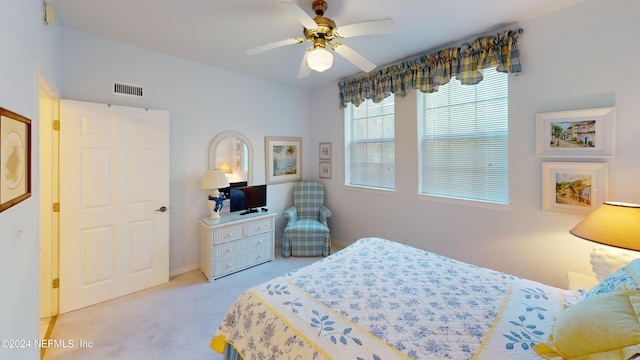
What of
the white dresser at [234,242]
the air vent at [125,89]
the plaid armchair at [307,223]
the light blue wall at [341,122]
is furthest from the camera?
the plaid armchair at [307,223]

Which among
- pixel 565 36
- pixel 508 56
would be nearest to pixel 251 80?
pixel 508 56

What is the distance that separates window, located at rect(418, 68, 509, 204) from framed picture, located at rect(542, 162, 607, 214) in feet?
1.15

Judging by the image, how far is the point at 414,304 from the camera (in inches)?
58.4

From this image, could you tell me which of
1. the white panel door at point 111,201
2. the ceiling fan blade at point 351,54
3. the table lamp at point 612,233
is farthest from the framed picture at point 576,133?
the white panel door at point 111,201

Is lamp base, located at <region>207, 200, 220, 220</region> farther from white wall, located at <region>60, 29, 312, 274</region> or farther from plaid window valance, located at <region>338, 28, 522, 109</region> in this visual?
plaid window valance, located at <region>338, 28, 522, 109</region>

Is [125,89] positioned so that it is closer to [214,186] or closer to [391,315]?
[214,186]

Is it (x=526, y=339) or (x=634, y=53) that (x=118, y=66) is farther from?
(x=634, y=53)

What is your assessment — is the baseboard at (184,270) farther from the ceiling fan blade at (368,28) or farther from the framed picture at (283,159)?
the ceiling fan blade at (368,28)

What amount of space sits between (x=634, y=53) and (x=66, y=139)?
15.0 ft

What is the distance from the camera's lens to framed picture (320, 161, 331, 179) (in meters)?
4.23

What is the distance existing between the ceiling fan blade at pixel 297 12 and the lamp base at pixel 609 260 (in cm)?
247

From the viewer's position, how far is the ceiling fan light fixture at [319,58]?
1.82m

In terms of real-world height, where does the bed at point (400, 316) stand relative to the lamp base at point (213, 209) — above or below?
below

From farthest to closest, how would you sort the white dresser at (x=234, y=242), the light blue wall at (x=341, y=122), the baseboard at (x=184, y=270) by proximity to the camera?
1. the baseboard at (x=184, y=270)
2. the white dresser at (x=234, y=242)
3. the light blue wall at (x=341, y=122)
